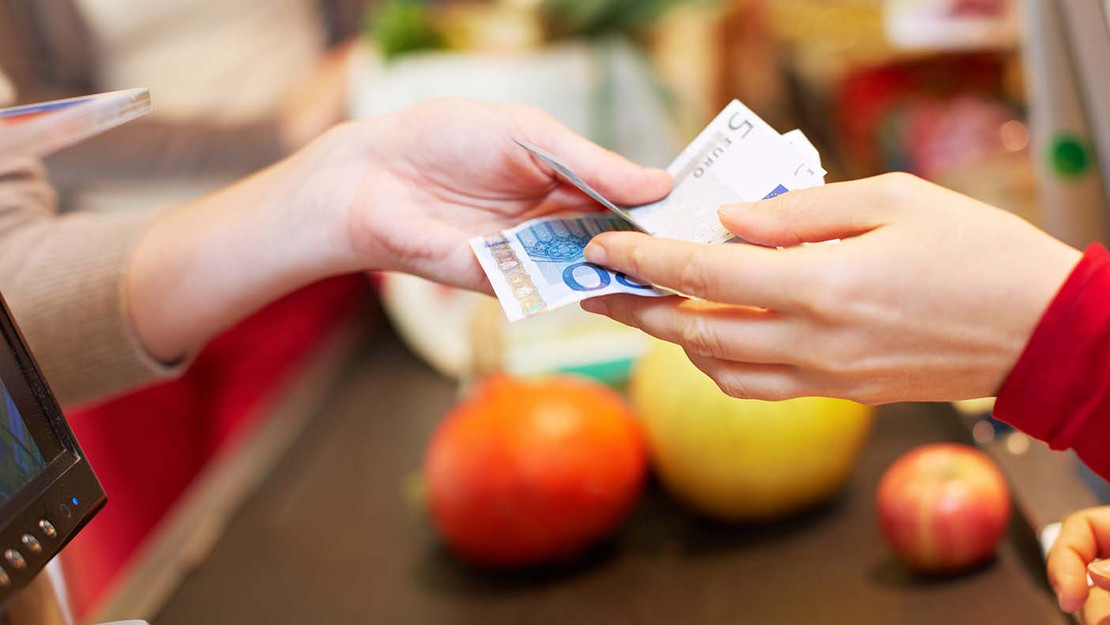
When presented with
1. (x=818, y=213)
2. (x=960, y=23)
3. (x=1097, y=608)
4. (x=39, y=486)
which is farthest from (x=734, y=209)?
(x=960, y=23)

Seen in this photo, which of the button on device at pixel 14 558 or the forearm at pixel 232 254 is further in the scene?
the forearm at pixel 232 254

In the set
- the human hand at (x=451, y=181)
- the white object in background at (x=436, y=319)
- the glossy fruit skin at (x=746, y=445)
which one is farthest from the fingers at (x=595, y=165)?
the white object in background at (x=436, y=319)

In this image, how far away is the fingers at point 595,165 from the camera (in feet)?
2.22

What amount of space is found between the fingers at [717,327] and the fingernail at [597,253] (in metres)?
0.03

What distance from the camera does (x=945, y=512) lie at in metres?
0.74

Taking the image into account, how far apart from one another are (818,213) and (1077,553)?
274mm

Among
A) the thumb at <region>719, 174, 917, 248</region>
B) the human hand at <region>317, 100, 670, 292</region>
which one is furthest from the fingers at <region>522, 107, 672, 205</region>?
the thumb at <region>719, 174, 917, 248</region>

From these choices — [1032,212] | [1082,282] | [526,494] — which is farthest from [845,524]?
[1032,212]

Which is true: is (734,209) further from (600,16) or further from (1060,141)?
(600,16)

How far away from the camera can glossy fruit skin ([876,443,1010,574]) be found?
74 cm

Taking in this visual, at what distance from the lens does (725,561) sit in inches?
32.8

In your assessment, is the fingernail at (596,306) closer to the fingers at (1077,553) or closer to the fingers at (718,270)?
the fingers at (718,270)

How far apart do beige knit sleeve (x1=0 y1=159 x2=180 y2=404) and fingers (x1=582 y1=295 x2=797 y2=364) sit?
465mm

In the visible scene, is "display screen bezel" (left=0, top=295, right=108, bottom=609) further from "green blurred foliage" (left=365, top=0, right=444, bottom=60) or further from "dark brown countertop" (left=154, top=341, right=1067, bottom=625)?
"green blurred foliage" (left=365, top=0, right=444, bottom=60)
